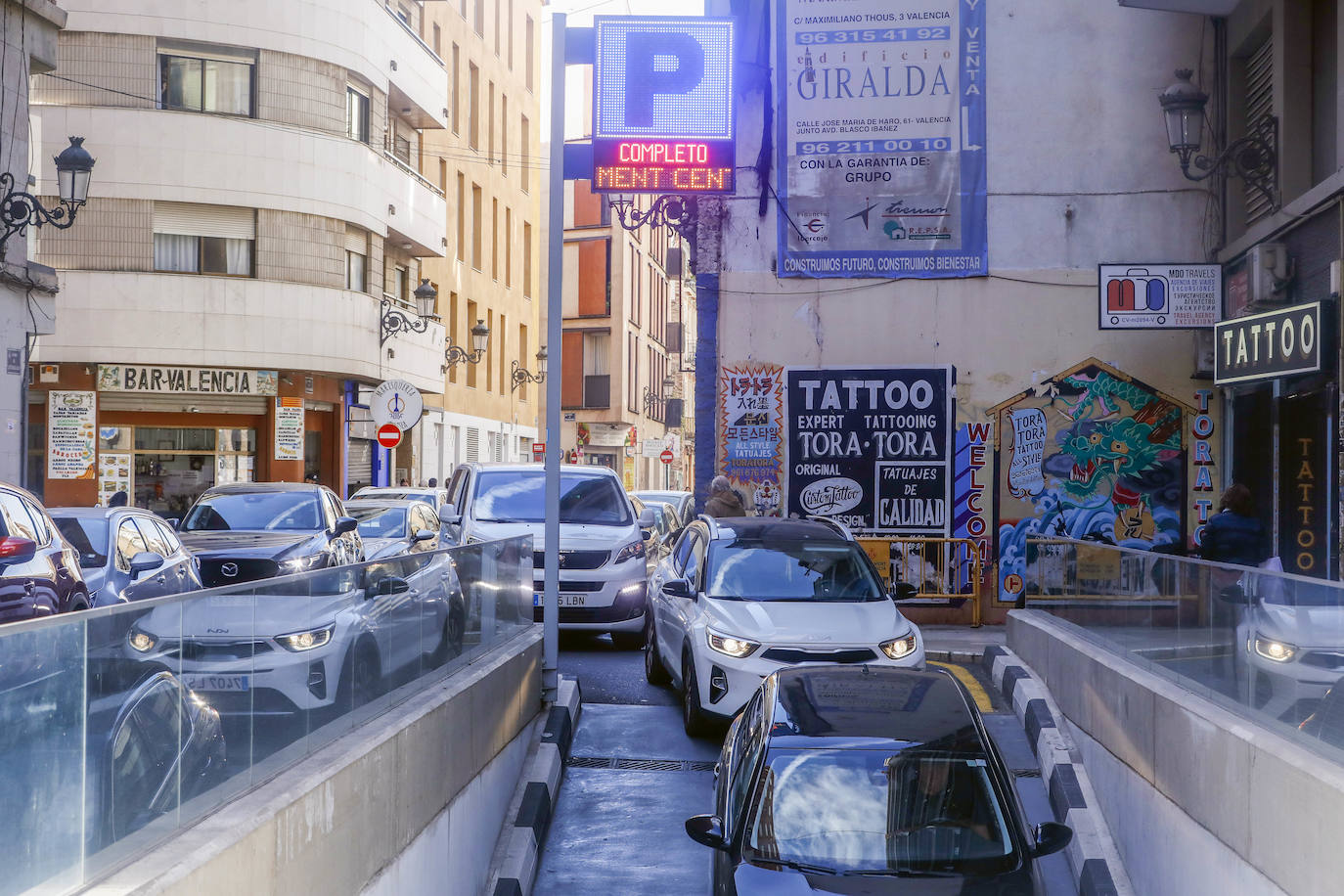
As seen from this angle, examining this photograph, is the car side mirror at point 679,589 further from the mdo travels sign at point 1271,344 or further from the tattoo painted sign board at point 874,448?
the tattoo painted sign board at point 874,448

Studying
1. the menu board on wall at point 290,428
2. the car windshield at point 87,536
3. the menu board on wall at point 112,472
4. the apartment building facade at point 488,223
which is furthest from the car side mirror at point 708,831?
the apartment building facade at point 488,223

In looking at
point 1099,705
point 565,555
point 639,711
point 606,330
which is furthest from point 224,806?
point 606,330

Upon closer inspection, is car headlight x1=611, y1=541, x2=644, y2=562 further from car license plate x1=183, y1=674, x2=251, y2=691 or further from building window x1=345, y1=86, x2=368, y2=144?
building window x1=345, y1=86, x2=368, y2=144

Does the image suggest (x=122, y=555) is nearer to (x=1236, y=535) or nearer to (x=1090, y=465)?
(x=1236, y=535)

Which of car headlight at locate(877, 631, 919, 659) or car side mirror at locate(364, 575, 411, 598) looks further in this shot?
car headlight at locate(877, 631, 919, 659)

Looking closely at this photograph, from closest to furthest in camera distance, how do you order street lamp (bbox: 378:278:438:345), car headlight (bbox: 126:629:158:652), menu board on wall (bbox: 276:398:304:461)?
car headlight (bbox: 126:629:158:652), menu board on wall (bbox: 276:398:304:461), street lamp (bbox: 378:278:438:345)

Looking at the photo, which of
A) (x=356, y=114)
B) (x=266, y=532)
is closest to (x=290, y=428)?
(x=356, y=114)

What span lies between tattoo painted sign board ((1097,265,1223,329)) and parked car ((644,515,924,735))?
5.59 m

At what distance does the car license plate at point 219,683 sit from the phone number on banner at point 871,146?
45.3 feet

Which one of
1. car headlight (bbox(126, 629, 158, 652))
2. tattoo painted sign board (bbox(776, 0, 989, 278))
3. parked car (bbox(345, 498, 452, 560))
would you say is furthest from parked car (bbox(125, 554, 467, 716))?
tattoo painted sign board (bbox(776, 0, 989, 278))

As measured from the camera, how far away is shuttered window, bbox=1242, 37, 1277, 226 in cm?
1499

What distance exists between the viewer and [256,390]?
28.9m

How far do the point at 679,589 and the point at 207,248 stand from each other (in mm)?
20702

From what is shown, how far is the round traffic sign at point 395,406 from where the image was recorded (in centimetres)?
2341
